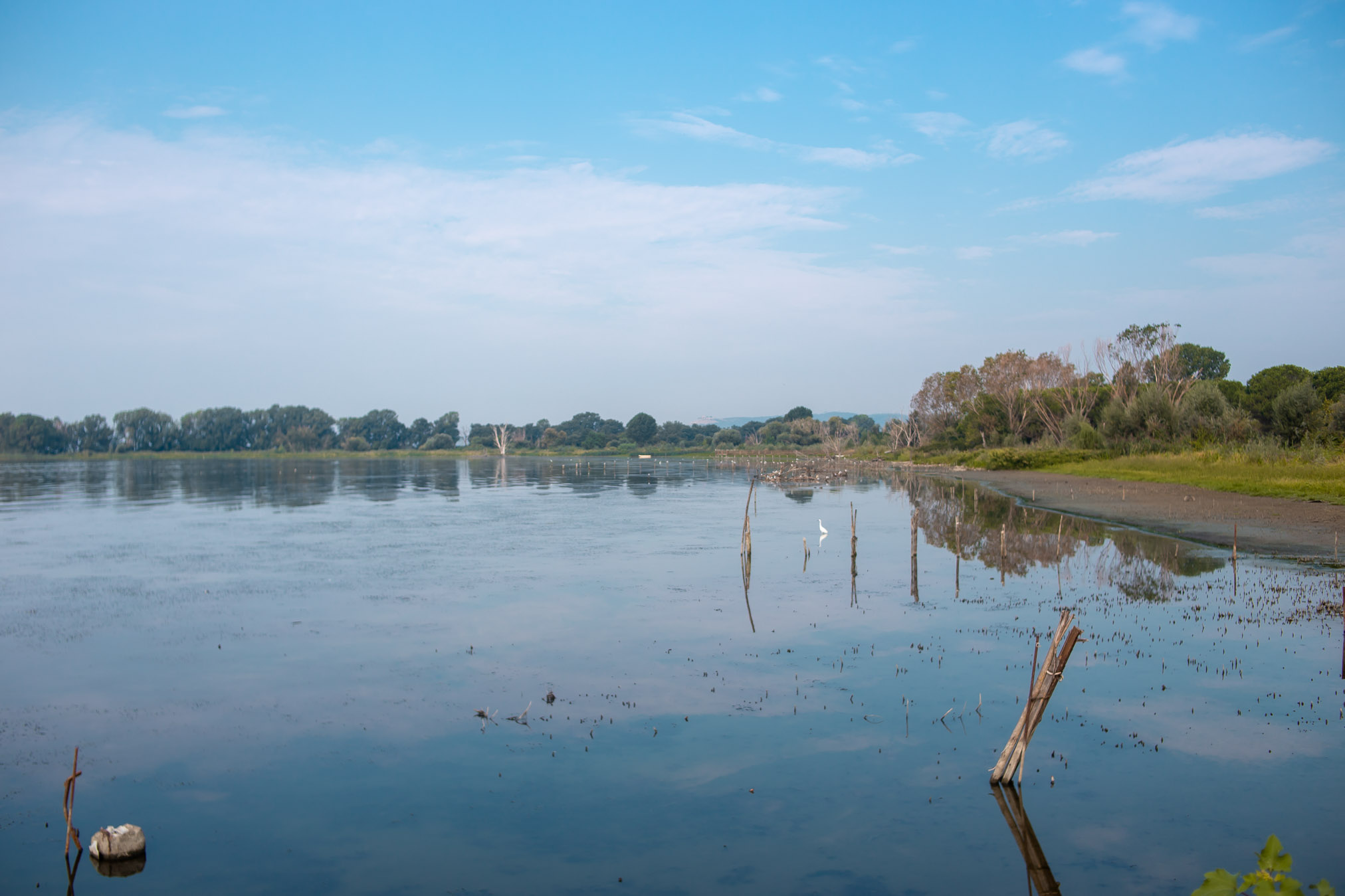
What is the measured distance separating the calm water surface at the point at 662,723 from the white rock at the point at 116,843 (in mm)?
228

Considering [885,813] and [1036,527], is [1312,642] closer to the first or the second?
[885,813]

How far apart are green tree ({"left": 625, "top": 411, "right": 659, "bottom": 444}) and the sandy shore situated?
416 ft

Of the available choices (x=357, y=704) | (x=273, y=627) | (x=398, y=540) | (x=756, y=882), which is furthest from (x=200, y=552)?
(x=756, y=882)

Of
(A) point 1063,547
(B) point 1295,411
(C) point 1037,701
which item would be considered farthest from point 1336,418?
(C) point 1037,701

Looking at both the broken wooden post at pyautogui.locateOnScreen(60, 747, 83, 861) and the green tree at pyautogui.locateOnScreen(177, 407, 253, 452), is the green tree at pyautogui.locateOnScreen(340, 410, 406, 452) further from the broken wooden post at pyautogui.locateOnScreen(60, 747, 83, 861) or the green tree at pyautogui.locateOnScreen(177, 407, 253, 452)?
the broken wooden post at pyautogui.locateOnScreen(60, 747, 83, 861)

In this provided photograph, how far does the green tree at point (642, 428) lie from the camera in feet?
559

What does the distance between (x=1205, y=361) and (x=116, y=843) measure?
116 meters

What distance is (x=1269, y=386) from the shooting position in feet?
229

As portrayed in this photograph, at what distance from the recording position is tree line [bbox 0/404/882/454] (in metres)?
139

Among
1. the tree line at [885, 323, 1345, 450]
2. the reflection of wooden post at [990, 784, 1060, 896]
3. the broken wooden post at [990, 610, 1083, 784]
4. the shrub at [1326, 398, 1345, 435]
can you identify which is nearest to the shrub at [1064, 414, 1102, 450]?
the tree line at [885, 323, 1345, 450]

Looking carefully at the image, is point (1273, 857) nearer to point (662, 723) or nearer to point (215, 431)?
point (662, 723)

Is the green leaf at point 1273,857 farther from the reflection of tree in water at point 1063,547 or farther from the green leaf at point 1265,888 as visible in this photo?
the reflection of tree in water at point 1063,547

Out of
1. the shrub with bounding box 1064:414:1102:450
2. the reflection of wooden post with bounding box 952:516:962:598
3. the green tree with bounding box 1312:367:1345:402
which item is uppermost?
the green tree with bounding box 1312:367:1345:402

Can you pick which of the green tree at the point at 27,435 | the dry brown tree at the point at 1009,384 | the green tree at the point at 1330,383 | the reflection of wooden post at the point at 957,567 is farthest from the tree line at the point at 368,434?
the reflection of wooden post at the point at 957,567
